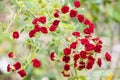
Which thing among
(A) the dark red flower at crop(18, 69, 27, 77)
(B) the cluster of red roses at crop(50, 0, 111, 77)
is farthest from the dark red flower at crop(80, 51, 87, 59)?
(A) the dark red flower at crop(18, 69, 27, 77)

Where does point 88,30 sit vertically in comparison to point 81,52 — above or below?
above

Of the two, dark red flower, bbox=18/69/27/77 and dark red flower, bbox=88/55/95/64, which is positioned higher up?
dark red flower, bbox=18/69/27/77

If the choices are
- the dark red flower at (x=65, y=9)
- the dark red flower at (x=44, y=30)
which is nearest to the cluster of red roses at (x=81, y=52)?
the dark red flower at (x=65, y=9)

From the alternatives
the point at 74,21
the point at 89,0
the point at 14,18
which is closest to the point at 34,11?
the point at 14,18

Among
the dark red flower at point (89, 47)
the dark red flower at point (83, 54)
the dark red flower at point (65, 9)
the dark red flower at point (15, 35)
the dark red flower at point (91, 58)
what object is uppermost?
the dark red flower at point (65, 9)

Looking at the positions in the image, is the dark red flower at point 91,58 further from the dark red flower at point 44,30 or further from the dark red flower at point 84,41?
the dark red flower at point 44,30

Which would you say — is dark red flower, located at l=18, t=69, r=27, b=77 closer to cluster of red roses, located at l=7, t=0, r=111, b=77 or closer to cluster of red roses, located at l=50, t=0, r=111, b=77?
cluster of red roses, located at l=7, t=0, r=111, b=77

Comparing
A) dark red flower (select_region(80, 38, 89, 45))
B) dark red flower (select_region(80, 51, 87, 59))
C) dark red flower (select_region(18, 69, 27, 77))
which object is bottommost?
dark red flower (select_region(80, 51, 87, 59))

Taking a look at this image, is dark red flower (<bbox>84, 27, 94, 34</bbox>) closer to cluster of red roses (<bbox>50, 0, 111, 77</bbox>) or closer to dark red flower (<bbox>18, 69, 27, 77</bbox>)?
cluster of red roses (<bbox>50, 0, 111, 77</bbox>)

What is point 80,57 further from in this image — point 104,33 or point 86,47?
point 104,33

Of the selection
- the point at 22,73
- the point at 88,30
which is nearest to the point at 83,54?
the point at 88,30

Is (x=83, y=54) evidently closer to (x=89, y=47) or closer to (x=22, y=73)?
(x=89, y=47)
